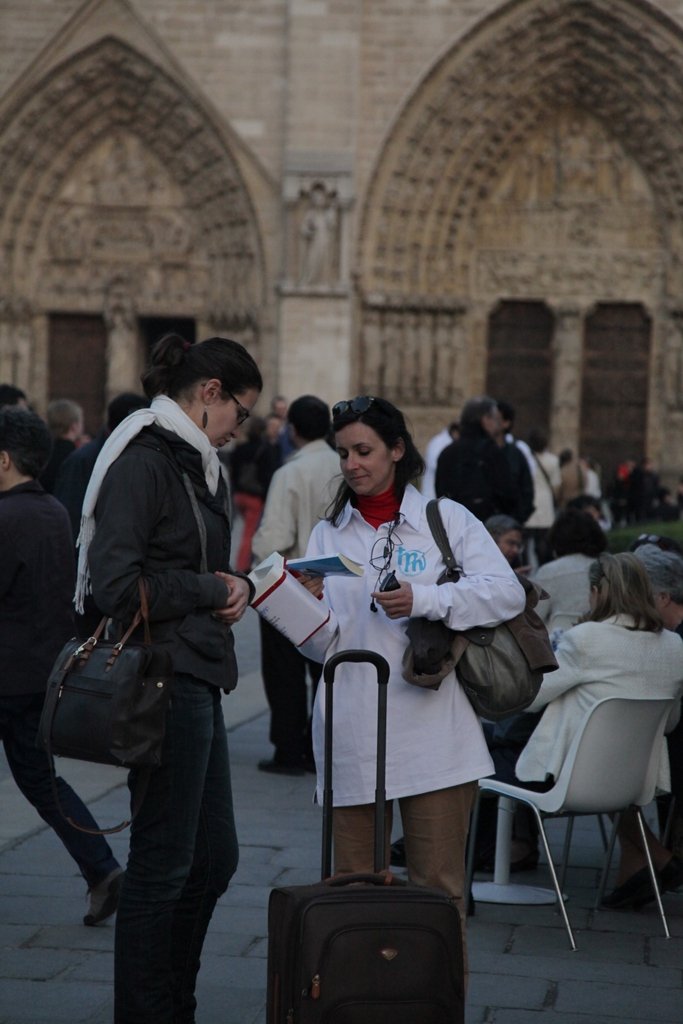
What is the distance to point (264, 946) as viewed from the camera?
4875 mm

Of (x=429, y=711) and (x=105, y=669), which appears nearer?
(x=105, y=669)

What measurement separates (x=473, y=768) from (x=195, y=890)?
0.69 meters

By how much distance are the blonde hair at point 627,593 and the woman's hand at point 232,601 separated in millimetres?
2078

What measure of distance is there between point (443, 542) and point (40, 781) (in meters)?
1.82

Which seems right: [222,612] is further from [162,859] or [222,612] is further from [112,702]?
[162,859]

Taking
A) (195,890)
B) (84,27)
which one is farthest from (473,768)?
(84,27)

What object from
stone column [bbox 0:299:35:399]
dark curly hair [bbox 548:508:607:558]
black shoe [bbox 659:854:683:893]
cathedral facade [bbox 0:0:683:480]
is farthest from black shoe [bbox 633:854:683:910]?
stone column [bbox 0:299:35:399]

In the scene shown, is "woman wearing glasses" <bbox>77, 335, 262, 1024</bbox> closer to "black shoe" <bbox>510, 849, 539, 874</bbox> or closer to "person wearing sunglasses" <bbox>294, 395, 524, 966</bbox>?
Result: "person wearing sunglasses" <bbox>294, 395, 524, 966</bbox>

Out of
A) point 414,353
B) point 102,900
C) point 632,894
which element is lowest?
point 632,894

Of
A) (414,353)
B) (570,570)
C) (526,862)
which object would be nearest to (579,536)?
(570,570)

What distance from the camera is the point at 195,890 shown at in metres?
3.77

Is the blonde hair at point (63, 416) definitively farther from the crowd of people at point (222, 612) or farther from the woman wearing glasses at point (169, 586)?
the woman wearing glasses at point (169, 586)

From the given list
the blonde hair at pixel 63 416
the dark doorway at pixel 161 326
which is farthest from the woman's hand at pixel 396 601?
the dark doorway at pixel 161 326

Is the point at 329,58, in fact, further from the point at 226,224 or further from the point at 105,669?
the point at 105,669
